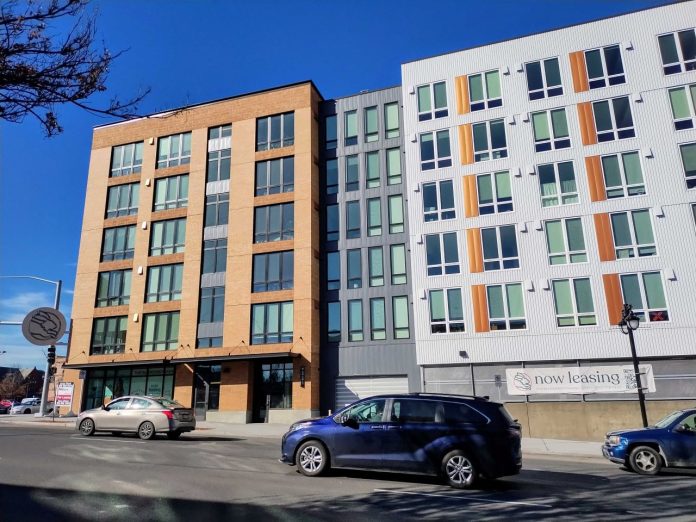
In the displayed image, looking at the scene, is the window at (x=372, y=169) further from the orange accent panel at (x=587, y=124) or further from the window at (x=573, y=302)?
the window at (x=573, y=302)

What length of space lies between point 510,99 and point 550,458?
→ 19441 mm

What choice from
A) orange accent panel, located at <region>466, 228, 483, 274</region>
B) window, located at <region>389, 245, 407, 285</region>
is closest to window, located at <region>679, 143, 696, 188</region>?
orange accent panel, located at <region>466, 228, 483, 274</region>

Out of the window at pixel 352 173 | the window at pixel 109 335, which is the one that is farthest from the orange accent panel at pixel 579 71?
the window at pixel 109 335

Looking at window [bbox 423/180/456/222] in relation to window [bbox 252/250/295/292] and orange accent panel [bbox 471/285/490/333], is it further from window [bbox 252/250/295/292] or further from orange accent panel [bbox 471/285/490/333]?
window [bbox 252/250/295/292]

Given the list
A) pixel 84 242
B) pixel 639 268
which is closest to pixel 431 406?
pixel 639 268

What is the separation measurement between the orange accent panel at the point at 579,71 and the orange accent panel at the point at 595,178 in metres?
4.14

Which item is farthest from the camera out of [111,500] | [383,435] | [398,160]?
[398,160]

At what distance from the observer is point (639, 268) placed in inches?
890

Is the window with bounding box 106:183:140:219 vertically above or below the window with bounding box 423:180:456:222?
above

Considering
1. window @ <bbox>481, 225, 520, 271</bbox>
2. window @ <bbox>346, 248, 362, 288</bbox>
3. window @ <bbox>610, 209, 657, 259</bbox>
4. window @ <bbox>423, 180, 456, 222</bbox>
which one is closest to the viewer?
window @ <bbox>610, 209, 657, 259</bbox>

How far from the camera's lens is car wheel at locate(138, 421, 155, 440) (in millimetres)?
16609

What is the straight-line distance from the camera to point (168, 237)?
32.2 meters

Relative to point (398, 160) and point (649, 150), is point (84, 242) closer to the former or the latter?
point (398, 160)

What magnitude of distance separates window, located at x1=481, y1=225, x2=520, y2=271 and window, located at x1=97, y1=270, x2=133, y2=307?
75.3 ft
